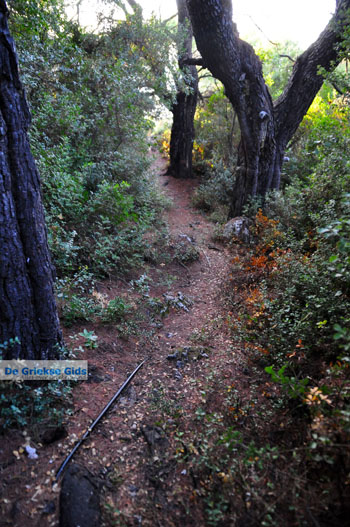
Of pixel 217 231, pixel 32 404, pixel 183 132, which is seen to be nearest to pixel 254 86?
pixel 217 231

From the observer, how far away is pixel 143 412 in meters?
2.81

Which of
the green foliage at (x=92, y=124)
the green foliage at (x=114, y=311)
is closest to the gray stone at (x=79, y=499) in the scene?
the green foliage at (x=114, y=311)

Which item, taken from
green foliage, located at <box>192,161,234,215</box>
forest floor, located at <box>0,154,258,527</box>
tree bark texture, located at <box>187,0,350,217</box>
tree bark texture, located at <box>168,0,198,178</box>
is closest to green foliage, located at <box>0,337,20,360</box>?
forest floor, located at <box>0,154,258,527</box>

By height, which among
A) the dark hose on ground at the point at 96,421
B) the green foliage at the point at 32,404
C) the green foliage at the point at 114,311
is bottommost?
the dark hose on ground at the point at 96,421

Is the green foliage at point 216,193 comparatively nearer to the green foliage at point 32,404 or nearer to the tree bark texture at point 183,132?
the tree bark texture at point 183,132

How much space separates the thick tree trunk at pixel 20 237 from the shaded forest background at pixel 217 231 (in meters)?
0.57

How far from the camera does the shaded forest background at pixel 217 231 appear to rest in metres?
2.06

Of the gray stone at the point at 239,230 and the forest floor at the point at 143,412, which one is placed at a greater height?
the gray stone at the point at 239,230

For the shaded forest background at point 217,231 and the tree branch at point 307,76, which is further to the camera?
the tree branch at point 307,76

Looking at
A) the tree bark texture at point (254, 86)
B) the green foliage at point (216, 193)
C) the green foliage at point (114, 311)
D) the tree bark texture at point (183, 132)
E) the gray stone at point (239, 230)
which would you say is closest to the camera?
the green foliage at point (114, 311)

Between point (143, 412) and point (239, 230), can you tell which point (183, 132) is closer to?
point (239, 230)

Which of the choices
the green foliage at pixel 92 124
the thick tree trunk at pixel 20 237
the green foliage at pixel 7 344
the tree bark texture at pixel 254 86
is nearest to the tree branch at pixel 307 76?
the tree bark texture at pixel 254 86

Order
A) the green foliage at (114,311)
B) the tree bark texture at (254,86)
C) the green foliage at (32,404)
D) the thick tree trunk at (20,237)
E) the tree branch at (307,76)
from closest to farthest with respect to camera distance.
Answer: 1. the thick tree trunk at (20,237)
2. the green foliage at (32,404)
3. the green foliage at (114,311)
4. the tree bark texture at (254,86)
5. the tree branch at (307,76)

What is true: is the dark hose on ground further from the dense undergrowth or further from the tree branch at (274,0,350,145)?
the tree branch at (274,0,350,145)
